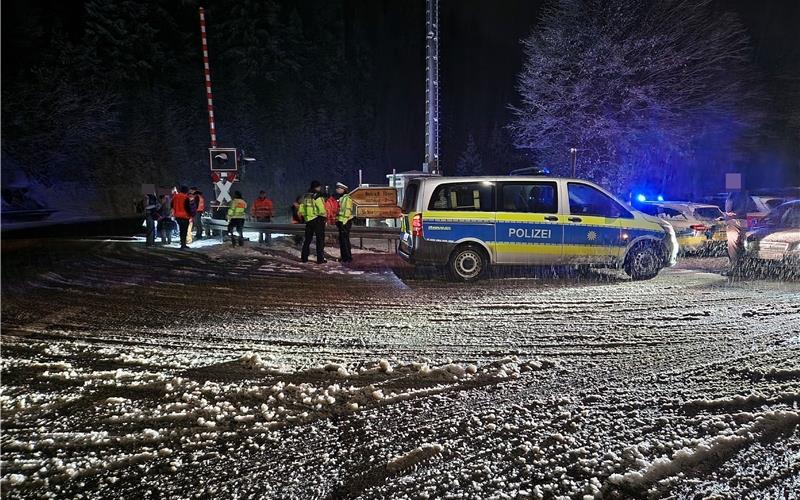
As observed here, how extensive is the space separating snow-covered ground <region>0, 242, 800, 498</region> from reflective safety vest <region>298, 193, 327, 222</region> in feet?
11.6

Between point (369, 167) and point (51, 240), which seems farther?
point (369, 167)

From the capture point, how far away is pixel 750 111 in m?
32.4

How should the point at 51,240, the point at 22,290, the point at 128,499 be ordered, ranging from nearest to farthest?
the point at 128,499 < the point at 22,290 < the point at 51,240

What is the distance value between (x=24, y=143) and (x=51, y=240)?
2002 centimetres

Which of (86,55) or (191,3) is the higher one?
(191,3)

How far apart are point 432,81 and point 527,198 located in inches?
392

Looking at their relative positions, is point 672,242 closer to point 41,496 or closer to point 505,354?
point 505,354

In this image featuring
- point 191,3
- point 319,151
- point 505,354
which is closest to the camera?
point 505,354

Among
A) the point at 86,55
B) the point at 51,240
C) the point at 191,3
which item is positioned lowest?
the point at 51,240

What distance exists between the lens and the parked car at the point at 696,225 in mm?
14602

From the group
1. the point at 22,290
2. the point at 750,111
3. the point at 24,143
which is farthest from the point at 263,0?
the point at 22,290

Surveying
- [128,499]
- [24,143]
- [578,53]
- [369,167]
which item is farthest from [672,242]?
[369,167]

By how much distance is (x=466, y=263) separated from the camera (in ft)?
34.5

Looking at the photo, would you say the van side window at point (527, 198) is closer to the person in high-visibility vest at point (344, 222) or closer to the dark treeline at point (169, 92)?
the person in high-visibility vest at point (344, 222)
